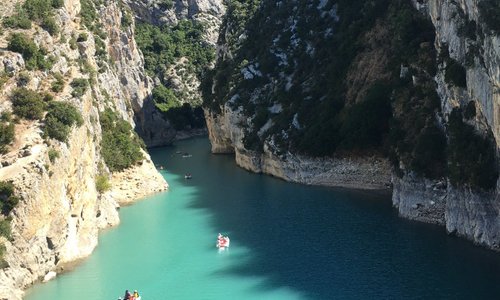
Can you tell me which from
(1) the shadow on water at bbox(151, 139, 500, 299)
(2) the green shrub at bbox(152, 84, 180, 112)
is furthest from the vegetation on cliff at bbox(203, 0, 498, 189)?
(2) the green shrub at bbox(152, 84, 180, 112)

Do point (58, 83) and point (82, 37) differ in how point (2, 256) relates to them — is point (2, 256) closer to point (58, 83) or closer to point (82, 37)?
point (58, 83)

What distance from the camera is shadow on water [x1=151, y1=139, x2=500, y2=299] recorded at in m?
31.8

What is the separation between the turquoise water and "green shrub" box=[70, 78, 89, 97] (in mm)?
9538

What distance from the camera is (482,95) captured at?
33844mm

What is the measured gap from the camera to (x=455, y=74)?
3838cm

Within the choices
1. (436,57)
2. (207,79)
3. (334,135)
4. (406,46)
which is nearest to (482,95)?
(436,57)

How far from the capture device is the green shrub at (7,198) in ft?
107

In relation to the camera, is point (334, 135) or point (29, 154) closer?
point (29, 154)

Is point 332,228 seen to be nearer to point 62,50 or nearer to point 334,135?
point 334,135

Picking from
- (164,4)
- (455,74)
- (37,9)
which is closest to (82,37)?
(37,9)

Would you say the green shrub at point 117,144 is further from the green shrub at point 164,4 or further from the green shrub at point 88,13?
the green shrub at point 164,4

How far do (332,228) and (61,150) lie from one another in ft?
55.8

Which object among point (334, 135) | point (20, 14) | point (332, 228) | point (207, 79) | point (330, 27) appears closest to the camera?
point (332, 228)

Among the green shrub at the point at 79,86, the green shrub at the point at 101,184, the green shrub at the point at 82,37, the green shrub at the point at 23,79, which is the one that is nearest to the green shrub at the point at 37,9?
the green shrub at the point at 82,37
